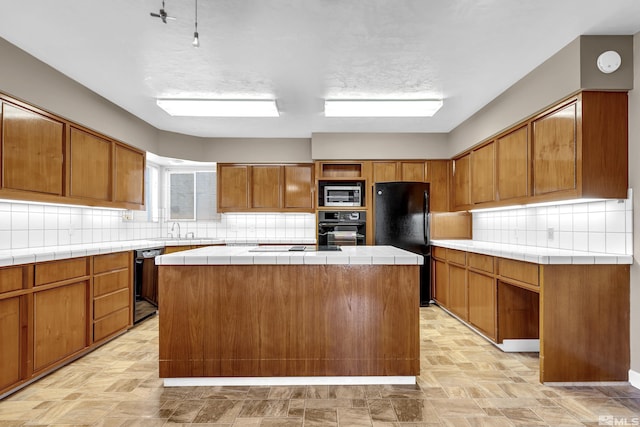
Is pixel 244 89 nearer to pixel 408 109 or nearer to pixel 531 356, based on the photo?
pixel 408 109

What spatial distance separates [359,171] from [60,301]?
3.87 m

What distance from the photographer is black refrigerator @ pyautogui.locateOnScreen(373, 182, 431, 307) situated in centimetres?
494

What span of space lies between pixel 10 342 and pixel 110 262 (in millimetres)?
1173

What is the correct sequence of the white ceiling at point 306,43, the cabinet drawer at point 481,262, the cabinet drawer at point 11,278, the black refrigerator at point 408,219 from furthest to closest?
1. the black refrigerator at point 408,219
2. the cabinet drawer at point 481,262
3. the cabinet drawer at point 11,278
4. the white ceiling at point 306,43

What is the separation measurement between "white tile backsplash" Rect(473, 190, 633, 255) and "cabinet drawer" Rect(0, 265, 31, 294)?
13.5ft

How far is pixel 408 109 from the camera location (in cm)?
387

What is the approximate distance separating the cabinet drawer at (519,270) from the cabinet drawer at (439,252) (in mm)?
1471

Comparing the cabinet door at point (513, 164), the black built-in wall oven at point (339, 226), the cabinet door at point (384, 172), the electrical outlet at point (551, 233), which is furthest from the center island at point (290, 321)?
the cabinet door at point (384, 172)

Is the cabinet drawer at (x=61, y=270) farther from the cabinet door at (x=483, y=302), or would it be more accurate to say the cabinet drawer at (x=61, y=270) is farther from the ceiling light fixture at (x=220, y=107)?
the cabinet door at (x=483, y=302)

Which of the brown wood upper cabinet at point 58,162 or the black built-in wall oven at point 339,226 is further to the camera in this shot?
the black built-in wall oven at point 339,226

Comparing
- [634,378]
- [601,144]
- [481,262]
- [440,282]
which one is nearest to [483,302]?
[481,262]

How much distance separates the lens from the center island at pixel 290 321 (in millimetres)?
2477

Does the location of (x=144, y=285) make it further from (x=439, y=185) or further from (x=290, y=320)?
(x=439, y=185)

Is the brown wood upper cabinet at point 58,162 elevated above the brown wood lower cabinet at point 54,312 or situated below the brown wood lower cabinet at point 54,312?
above
